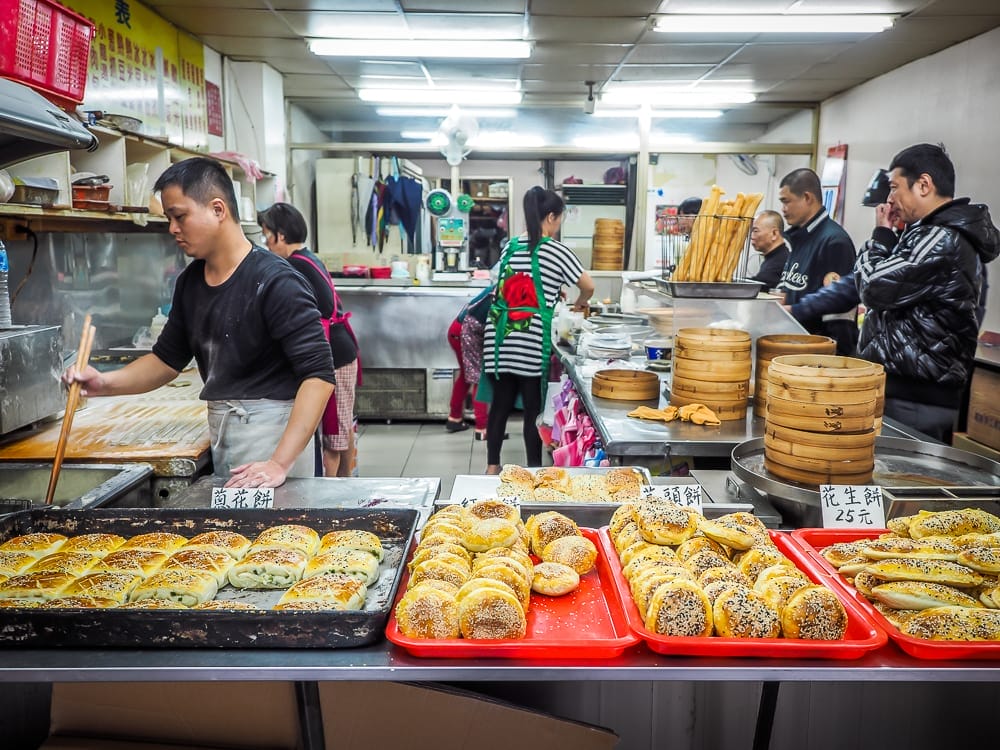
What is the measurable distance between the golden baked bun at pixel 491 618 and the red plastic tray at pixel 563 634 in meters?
0.02

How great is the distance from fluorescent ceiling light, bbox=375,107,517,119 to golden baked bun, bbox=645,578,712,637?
8.68 m

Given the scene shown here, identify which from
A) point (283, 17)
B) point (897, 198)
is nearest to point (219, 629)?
point (897, 198)

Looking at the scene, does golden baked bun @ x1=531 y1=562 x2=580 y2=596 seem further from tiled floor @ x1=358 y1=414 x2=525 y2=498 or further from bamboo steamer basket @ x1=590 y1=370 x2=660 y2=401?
tiled floor @ x1=358 y1=414 x2=525 y2=498

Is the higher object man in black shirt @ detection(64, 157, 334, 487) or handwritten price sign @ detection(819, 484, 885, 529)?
man in black shirt @ detection(64, 157, 334, 487)

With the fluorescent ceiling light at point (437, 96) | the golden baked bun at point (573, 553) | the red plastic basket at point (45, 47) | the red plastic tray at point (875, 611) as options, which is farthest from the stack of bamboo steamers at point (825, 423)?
the fluorescent ceiling light at point (437, 96)

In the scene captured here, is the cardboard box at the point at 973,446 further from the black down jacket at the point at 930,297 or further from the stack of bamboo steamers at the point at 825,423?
the stack of bamboo steamers at the point at 825,423

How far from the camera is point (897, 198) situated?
10.8 ft

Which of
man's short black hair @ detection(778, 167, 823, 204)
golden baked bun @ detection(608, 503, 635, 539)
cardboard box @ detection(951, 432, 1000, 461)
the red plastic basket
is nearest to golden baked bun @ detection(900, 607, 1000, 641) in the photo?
golden baked bun @ detection(608, 503, 635, 539)

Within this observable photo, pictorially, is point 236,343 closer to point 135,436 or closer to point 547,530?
point 135,436

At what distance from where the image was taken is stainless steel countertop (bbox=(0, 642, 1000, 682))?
1.19 m

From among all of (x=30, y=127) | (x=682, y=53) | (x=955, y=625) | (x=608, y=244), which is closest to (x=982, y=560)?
(x=955, y=625)

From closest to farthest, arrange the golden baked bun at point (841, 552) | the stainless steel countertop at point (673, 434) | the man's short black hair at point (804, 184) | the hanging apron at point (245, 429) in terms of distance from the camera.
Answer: the golden baked bun at point (841, 552) → the hanging apron at point (245, 429) → the stainless steel countertop at point (673, 434) → the man's short black hair at point (804, 184)

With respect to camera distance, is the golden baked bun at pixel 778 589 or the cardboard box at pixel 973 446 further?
the cardboard box at pixel 973 446

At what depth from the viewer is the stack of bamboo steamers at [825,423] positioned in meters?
2.04
